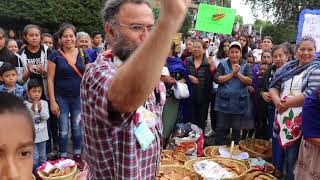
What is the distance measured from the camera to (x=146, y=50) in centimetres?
86

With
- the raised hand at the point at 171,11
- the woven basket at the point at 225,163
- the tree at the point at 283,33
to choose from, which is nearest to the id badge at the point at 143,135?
the raised hand at the point at 171,11

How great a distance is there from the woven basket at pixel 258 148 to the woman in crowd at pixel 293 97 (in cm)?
75

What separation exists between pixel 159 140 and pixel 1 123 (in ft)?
2.33

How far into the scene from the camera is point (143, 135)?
1.34 meters

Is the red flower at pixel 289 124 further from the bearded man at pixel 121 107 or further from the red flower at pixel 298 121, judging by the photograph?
the bearded man at pixel 121 107

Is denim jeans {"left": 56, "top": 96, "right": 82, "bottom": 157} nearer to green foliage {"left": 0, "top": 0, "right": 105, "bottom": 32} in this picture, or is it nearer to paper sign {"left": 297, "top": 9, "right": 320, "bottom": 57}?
paper sign {"left": 297, "top": 9, "right": 320, "bottom": 57}

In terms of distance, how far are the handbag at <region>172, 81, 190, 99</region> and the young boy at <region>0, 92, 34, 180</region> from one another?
367cm

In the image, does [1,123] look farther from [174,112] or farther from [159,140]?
[174,112]

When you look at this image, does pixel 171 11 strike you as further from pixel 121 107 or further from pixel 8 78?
pixel 8 78

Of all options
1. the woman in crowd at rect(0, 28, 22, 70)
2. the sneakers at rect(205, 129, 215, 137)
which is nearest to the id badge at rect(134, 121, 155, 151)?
the woman in crowd at rect(0, 28, 22, 70)

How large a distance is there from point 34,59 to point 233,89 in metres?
2.60

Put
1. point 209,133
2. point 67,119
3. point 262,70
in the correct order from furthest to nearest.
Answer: point 209,133 → point 262,70 → point 67,119

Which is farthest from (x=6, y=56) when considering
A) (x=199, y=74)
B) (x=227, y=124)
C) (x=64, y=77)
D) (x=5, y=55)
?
(x=227, y=124)

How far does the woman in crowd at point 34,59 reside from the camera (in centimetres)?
431
